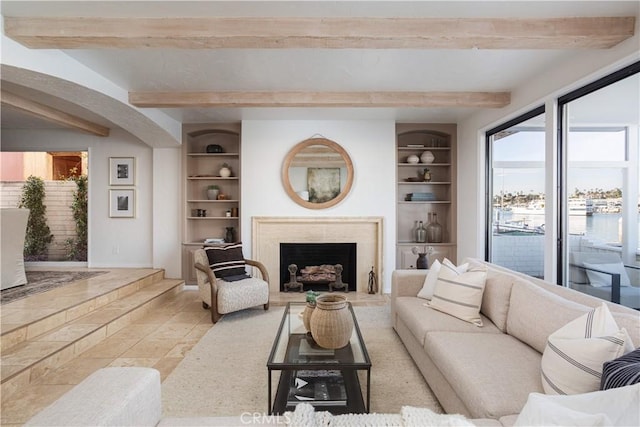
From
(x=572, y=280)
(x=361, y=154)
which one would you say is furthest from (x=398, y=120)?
(x=572, y=280)

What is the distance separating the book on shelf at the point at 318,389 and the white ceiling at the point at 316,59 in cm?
240

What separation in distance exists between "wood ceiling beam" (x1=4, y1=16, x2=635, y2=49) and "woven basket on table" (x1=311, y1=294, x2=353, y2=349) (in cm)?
183

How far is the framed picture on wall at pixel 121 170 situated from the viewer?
5094 mm

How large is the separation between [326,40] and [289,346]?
2139mm

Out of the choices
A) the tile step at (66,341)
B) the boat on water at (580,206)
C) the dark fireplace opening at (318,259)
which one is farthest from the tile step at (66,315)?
the boat on water at (580,206)

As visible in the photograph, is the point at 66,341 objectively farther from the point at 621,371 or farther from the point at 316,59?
the point at 621,371

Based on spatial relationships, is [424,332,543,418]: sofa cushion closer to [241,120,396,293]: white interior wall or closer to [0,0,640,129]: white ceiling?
[0,0,640,129]: white ceiling

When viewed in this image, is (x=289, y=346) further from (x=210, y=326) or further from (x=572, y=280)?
(x=572, y=280)

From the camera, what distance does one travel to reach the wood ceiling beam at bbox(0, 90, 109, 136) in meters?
3.39

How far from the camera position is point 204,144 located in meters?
5.15

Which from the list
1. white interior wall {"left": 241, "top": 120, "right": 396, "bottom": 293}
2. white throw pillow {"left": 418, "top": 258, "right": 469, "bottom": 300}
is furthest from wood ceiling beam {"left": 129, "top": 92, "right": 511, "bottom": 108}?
white throw pillow {"left": 418, "top": 258, "right": 469, "bottom": 300}

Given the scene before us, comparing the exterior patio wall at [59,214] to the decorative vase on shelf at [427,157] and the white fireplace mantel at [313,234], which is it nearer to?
the white fireplace mantel at [313,234]

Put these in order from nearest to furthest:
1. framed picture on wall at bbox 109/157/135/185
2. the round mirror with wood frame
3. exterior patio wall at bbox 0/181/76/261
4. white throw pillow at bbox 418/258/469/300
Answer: white throw pillow at bbox 418/258/469/300 → the round mirror with wood frame → framed picture on wall at bbox 109/157/135/185 → exterior patio wall at bbox 0/181/76/261

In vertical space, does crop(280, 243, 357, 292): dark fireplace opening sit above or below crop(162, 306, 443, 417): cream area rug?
above
